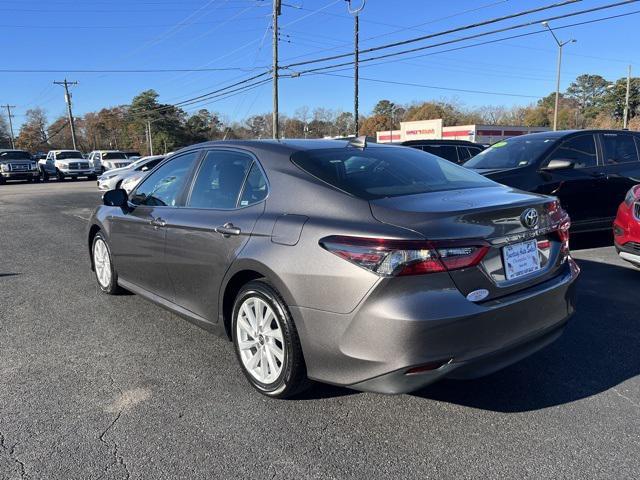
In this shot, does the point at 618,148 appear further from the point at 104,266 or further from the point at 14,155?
the point at 14,155

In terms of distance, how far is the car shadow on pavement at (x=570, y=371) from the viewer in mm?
3143

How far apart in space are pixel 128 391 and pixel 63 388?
0.44m

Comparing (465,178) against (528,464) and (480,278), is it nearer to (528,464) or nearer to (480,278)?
(480,278)

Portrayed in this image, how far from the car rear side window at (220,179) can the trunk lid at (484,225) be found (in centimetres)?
116

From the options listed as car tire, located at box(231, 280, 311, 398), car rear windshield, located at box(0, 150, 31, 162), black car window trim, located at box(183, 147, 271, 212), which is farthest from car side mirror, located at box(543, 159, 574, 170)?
car rear windshield, located at box(0, 150, 31, 162)

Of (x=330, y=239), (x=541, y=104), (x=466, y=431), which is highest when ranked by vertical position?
(x=541, y=104)

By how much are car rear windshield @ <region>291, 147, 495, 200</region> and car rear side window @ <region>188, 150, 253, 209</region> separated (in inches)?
19.2

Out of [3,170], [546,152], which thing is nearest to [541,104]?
[3,170]

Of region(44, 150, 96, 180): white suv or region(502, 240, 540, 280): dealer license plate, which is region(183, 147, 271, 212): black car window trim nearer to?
region(502, 240, 540, 280): dealer license plate

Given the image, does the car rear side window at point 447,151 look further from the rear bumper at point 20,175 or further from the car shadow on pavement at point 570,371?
the rear bumper at point 20,175

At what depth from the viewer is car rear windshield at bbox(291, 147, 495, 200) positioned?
10.2 ft

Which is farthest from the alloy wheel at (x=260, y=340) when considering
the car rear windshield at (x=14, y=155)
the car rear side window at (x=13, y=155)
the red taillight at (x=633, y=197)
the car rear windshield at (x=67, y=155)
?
the car rear windshield at (x=67, y=155)

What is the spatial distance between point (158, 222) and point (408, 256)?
2383 millimetres

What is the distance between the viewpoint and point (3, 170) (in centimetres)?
2919
